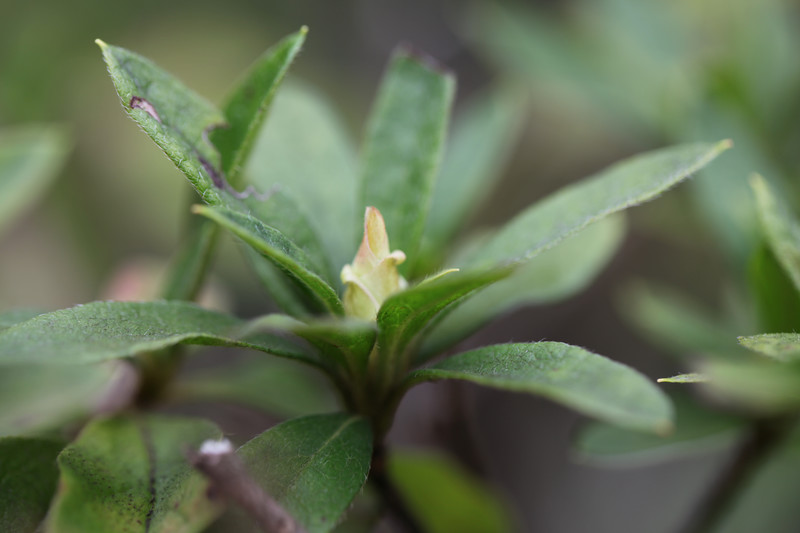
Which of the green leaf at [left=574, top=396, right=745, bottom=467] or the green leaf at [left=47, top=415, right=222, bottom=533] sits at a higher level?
the green leaf at [left=47, top=415, right=222, bottom=533]

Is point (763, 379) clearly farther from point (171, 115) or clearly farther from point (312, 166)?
point (171, 115)

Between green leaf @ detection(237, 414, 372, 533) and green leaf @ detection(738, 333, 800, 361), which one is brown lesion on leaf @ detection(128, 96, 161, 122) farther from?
green leaf @ detection(738, 333, 800, 361)

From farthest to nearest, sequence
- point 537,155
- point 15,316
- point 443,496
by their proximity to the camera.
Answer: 1. point 537,155
2. point 443,496
3. point 15,316

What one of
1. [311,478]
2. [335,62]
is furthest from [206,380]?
[335,62]

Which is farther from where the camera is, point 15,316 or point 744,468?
point 744,468

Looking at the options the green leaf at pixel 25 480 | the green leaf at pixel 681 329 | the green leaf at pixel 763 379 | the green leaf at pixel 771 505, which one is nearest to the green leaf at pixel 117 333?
the green leaf at pixel 25 480

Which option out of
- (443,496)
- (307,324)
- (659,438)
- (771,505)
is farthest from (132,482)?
(771,505)

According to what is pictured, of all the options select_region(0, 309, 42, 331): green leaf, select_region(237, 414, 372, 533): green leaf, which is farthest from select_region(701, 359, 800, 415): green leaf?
select_region(0, 309, 42, 331): green leaf
